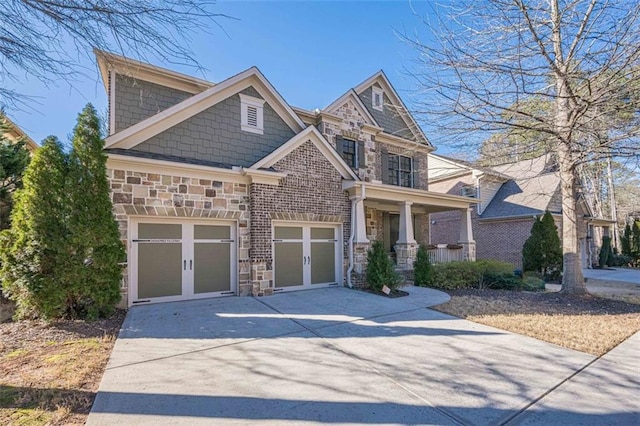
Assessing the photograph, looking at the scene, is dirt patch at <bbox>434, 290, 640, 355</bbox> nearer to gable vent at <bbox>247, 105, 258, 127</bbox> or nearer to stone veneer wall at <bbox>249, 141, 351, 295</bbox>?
stone veneer wall at <bbox>249, 141, 351, 295</bbox>

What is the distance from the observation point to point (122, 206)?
744cm

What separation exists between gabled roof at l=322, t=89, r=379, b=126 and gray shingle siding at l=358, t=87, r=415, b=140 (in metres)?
1.11

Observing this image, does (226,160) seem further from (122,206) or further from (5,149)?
(5,149)

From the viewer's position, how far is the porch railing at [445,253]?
14.1m

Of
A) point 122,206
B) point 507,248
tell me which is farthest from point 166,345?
point 507,248

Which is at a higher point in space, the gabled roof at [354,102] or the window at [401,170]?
the gabled roof at [354,102]

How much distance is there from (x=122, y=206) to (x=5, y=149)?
3.88 meters

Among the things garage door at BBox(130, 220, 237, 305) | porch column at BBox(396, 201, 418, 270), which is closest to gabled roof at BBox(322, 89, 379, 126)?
porch column at BBox(396, 201, 418, 270)

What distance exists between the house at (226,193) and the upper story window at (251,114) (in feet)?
0.11

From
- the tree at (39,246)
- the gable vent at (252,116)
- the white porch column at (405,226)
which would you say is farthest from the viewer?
the white porch column at (405,226)

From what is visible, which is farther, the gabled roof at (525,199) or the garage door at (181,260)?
the gabled roof at (525,199)

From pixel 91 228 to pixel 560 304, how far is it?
11.4m

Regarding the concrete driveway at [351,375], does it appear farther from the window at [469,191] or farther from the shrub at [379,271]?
the window at [469,191]

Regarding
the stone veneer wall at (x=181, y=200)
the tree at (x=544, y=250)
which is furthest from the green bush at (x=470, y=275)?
the stone veneer wall at (x=181, y=200)
